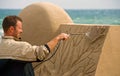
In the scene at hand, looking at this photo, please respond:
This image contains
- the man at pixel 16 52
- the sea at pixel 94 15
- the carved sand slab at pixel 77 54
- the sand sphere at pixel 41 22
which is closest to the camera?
the man at pixel 16 52

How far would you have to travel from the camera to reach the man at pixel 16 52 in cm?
261

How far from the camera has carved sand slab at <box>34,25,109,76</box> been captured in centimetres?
439

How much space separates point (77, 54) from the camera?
4664mm

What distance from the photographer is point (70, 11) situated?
36.7 m

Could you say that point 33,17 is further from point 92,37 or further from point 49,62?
point 92,37

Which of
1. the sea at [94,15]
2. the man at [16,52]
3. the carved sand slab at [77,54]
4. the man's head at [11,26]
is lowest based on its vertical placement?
the sea at [94,15]

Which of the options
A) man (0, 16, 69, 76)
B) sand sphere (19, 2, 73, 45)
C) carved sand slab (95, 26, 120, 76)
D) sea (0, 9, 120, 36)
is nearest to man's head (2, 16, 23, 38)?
man (0, 16, 69, 76)

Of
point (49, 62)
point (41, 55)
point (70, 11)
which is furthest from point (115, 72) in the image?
point (70, 11)

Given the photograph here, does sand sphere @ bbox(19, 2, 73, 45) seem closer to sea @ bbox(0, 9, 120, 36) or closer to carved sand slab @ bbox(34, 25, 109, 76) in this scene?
carved sand slab @ bbox(34, 25, 109, 76)

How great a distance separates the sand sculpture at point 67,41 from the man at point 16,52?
166cm

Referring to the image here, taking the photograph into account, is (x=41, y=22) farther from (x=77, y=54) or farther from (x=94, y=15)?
(x=94, y=15)

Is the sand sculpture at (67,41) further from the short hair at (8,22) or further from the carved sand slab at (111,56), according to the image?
the short hair at (8,22)

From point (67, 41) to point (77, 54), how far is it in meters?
0.31

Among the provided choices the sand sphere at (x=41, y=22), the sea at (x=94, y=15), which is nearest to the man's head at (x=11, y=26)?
the sand sphere at (x=41, y=22)
